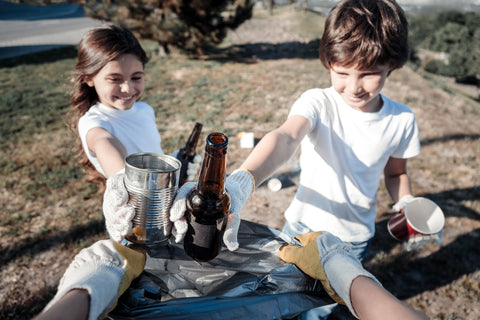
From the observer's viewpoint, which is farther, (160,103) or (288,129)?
(160,103)

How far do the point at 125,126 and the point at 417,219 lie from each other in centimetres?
210

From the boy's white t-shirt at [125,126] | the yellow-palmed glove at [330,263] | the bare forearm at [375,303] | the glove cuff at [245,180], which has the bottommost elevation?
the boy's white t-shirt at [125,126]

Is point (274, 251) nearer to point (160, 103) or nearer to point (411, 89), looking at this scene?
point (160, 103)

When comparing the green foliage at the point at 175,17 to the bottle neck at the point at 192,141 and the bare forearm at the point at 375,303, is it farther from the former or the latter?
the bare forearm at the point at 375,303

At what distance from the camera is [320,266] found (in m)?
0.98

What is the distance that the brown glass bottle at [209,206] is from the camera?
3.33 ft

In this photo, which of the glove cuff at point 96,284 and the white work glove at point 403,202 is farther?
the white work glove at point 403,202

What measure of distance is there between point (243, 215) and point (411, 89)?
7565 millimetres

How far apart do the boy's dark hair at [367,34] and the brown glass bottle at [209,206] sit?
964 mm

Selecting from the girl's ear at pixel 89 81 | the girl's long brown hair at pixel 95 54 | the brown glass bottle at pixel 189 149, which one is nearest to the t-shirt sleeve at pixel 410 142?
the brown glass bottle at pixel 189 149

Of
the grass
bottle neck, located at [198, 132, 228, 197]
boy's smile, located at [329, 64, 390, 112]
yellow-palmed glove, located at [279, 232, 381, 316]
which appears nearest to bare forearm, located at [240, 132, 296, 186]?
bottle neck, located at [198, 132, 228, 197]

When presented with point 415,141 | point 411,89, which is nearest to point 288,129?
point 415,141

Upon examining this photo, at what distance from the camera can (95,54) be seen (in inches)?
77.5

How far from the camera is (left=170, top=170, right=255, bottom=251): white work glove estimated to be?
97cm
